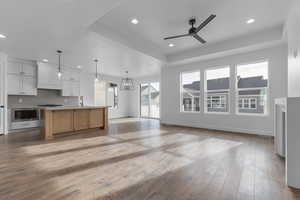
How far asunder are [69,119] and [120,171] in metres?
3.39

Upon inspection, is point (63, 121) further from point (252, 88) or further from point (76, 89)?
point (252, 88)

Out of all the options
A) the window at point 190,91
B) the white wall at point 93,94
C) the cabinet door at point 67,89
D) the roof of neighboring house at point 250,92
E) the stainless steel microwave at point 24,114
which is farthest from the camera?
the white wall at point 93,94

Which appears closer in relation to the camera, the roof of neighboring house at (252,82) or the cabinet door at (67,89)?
the roof of neighboring house at (252,82)

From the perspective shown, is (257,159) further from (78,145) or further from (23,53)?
Answer: (23,53)

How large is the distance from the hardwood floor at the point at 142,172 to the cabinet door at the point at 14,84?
2.53 m

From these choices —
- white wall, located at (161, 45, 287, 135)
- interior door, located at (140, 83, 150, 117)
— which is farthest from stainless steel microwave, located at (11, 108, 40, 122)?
interior door, located at (140, 83, 150, 117)

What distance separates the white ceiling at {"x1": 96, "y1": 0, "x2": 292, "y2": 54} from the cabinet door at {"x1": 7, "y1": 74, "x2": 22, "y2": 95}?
406 cm

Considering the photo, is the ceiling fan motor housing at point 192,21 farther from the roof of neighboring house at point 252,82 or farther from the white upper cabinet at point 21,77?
the white upper cabinet at point 21,77

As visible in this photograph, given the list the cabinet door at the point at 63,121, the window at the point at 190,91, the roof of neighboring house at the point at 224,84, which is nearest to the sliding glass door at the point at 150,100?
the window at the point at 190,91

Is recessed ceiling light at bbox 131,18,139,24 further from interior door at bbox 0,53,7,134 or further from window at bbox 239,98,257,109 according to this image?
interior door at bbox 0,53,7,134

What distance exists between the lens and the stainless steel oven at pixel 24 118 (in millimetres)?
4934

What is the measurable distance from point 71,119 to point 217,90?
5386 millimetres

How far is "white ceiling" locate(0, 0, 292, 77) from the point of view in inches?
101

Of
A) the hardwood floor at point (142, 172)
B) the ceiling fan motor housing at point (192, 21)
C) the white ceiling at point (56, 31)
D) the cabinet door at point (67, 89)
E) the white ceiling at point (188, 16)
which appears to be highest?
the white ceiling at point (188, 16)
